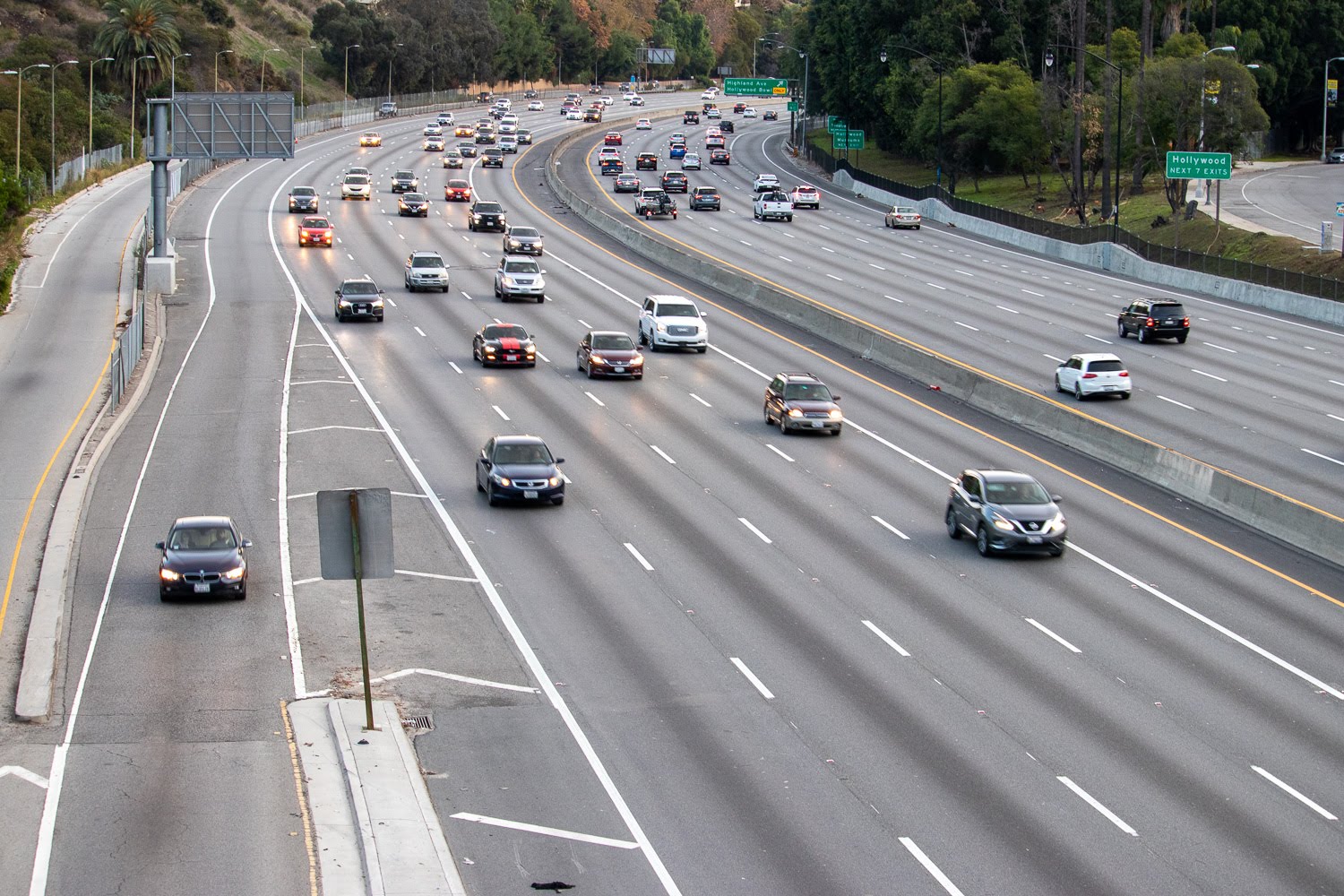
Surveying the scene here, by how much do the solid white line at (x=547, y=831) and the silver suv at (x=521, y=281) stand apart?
45481 mm

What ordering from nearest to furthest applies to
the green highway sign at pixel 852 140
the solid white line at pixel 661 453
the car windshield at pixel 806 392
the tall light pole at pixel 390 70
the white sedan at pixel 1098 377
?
the solid white line at pixel 661 453 < the car windshield at pixel 806 392 < the white sedan at pixel 1098 377 < the green highway sign at pixel 852 140 < the tall light pole at pixel 390 70

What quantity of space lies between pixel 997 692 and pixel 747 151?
12786 cm

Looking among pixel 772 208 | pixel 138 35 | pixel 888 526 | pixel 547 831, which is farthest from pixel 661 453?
pixel 138 35

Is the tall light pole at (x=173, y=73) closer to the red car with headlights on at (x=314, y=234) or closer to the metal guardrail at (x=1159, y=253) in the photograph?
the red car with headlights on at (x=314, y=234)

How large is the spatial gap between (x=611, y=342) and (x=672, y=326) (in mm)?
5352

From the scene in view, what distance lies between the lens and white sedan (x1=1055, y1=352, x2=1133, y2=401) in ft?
153

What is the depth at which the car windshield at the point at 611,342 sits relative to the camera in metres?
48.4

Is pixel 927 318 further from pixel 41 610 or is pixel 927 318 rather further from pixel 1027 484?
pixel 41 610

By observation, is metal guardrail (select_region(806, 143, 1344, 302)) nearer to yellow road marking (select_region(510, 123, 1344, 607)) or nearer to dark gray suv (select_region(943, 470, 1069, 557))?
yellow road marking (select_region(510, 123, 1344, 607))

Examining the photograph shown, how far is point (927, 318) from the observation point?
60.8 m

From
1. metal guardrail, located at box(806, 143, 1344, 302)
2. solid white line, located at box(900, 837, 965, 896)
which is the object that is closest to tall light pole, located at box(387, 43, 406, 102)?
metal guardrail, located at box(806, 143, 1344, 302)

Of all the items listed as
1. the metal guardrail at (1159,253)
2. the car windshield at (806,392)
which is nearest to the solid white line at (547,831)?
the car windshield at (806,392)

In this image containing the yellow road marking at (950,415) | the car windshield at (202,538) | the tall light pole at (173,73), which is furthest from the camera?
the tall light pole at (173,73)

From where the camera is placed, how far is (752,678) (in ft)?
79.1
